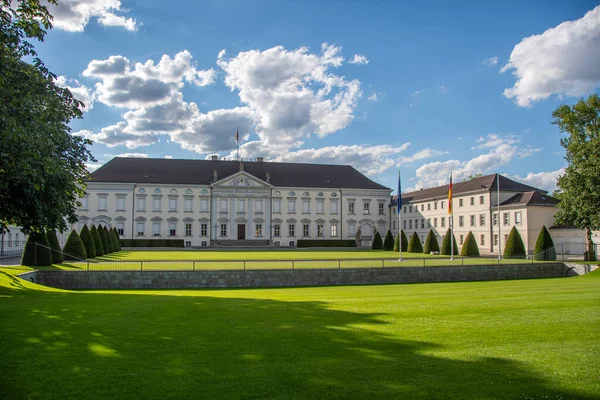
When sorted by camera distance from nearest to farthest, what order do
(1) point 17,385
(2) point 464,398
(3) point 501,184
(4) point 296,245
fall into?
(2) point 464,398 < (1) point 17,385 < (3) point 501,184 < (4) point 296,245

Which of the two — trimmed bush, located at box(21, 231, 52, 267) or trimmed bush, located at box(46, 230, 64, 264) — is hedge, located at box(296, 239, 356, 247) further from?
trimmed bush, located at box(21, 231, 52, 267)

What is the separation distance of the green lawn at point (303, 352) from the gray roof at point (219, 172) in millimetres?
54584

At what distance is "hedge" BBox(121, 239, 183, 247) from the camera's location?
59094 mm

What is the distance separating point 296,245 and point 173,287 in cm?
4333

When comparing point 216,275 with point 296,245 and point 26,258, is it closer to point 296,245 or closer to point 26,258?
point 26,258

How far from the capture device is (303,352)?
730 cm

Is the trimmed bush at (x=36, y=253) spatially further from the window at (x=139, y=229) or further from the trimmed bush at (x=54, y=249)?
the window at (x=139, y=229)

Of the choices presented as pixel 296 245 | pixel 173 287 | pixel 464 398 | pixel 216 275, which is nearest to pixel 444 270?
pixel 216 275

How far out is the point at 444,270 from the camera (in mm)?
26516

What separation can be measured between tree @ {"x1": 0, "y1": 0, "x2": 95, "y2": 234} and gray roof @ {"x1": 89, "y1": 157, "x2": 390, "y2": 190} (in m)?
46.7

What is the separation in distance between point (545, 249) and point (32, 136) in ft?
118

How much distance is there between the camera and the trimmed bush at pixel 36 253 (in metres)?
24.2

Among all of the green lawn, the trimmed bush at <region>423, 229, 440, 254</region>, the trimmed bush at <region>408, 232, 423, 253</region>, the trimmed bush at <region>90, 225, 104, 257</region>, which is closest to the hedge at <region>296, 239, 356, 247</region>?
the trimmed bush at <region>408, 232, 423, 253</region>

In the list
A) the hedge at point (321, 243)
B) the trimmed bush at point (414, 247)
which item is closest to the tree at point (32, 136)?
the trimmed bush at point (414, 247)
